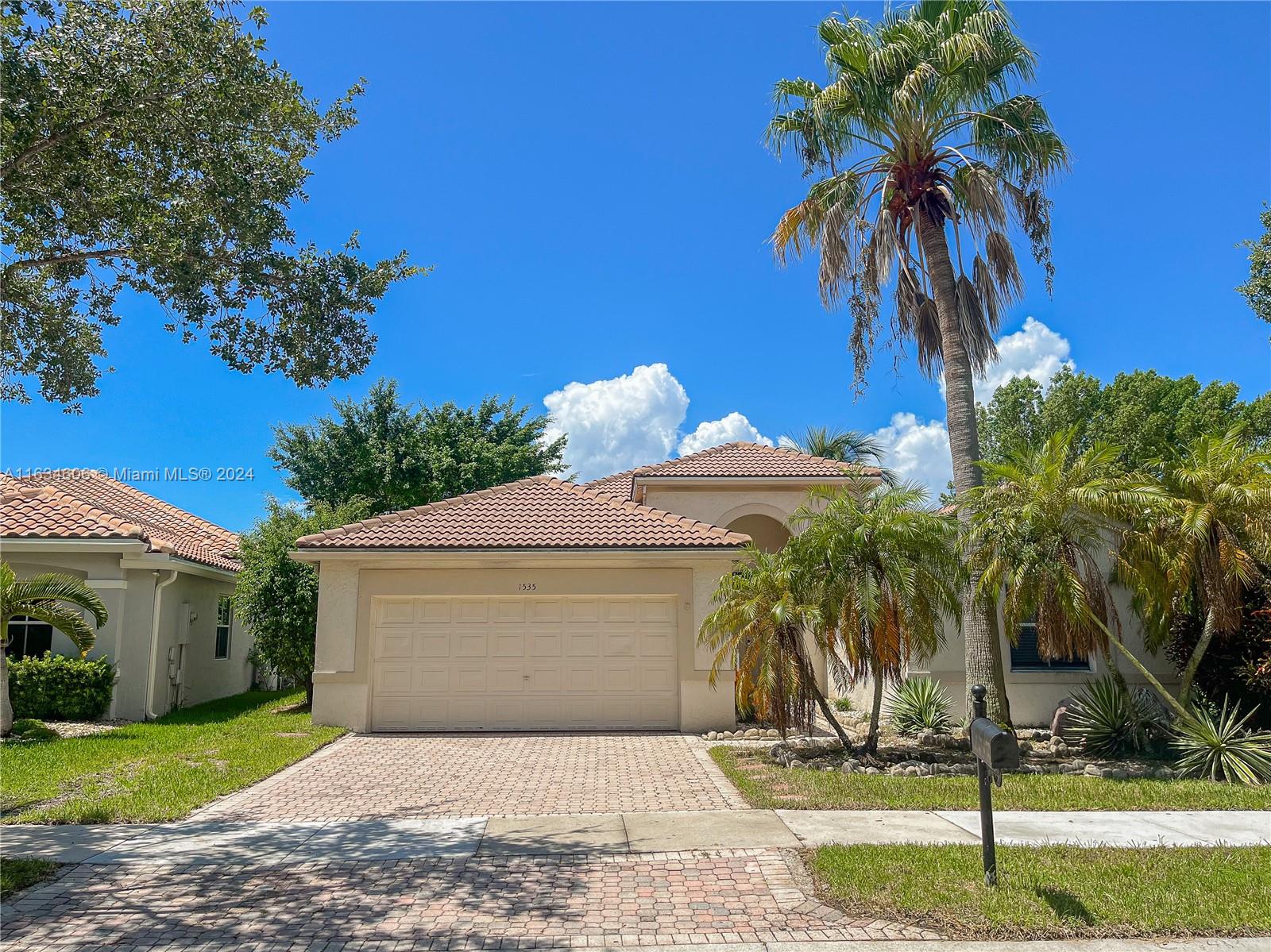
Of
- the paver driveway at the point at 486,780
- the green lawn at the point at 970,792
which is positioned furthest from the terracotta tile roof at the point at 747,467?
the green lawn at the point at 970,792

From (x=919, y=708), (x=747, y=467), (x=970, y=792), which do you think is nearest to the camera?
(x=970, y=792)

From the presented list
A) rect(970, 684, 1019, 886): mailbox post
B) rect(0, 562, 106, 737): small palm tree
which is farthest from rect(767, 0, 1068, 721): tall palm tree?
rect(0, 562, 106, 737): small palm tree

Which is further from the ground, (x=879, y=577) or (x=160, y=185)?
(x=160, y=185)

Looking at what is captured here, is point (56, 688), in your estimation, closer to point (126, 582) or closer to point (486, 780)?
point (126, 582)

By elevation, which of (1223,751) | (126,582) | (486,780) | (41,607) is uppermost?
(126,582)

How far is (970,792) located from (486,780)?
18.0 feet

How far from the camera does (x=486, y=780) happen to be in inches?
414

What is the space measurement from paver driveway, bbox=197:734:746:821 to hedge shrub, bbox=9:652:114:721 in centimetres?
533

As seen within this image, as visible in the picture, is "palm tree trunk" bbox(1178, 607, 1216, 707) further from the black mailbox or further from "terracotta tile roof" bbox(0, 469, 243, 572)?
"terracotta tile roof" bbox(0, 469, 243, 572)

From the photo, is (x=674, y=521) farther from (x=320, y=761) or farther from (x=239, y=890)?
(x=239, y=890)

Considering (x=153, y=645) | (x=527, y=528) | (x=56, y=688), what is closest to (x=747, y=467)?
(x=527, y=528)

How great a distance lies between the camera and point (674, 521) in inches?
640

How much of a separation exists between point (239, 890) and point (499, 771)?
505 centimetres

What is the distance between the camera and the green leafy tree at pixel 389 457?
2845 centimetres
